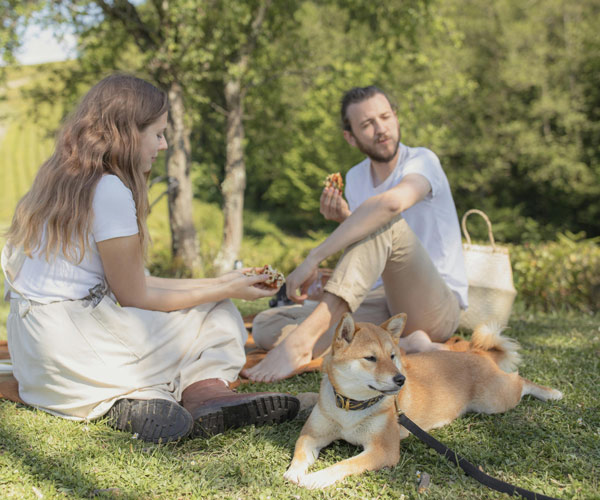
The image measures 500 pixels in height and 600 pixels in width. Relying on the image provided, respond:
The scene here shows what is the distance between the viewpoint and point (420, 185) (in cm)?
384

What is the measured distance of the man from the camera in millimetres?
3477

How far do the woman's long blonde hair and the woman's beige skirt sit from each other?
12.2 inches

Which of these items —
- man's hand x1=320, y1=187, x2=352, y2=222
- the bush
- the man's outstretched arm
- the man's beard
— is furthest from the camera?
the bush

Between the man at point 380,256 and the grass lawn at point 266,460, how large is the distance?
866 millimetres

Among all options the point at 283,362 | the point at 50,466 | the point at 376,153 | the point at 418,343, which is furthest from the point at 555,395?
the point at 50,466

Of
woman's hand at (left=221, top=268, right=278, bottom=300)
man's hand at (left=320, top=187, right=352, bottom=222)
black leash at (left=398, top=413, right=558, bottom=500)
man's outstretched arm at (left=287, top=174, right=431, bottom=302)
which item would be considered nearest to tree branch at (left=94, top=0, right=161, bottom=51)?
man's hand at (left=320, top=187, right=352, bottom=222)

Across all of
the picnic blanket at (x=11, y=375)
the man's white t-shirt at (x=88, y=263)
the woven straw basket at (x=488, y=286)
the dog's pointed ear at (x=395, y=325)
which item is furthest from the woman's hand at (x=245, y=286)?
the woven straw basket at (x=488, y=286)

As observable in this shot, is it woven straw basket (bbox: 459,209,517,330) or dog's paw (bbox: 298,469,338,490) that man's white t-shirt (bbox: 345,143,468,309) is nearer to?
woven straw basket (bbox: 459,209,517,330)

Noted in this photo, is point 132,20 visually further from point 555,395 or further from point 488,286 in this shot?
point 555,395

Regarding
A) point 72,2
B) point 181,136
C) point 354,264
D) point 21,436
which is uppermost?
point 72,2

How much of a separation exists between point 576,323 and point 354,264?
3296 millimetres

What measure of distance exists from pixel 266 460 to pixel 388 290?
1.71 m

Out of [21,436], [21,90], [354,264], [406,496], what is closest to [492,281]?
[354,264]

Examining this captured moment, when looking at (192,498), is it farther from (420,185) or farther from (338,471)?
(420,185)
